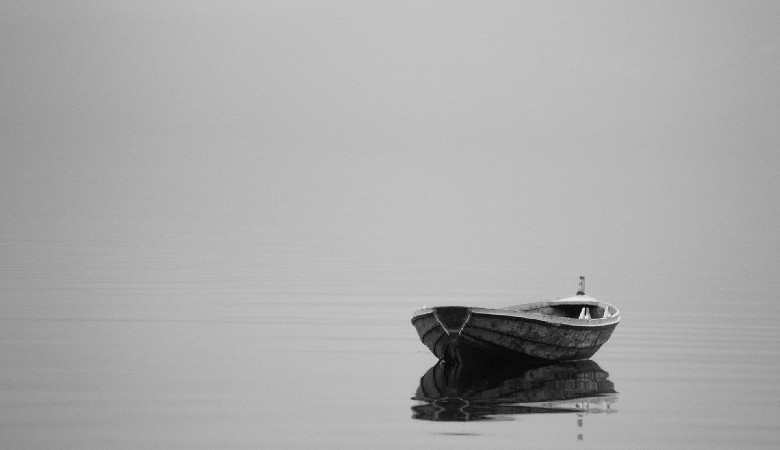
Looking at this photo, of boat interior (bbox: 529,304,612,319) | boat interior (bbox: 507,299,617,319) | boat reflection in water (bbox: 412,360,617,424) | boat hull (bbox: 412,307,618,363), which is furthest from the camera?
boat interior (bbox: 529,304,612,319)

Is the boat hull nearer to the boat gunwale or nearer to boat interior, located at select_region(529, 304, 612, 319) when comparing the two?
the boat gunwale

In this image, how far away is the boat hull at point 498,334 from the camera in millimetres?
28766

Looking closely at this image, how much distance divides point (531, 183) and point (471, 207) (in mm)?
55482

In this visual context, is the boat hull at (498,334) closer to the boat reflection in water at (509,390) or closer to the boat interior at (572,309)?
the boat reflection in water at (509,390)

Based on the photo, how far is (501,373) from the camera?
29.2 metres

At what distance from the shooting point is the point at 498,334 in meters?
29.1

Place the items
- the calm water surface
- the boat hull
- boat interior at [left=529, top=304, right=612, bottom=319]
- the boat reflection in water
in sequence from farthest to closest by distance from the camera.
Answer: boat interior at [left=529, top=304, right=612, bottom=319], the boat hull, the boat reflection in water, the calm water surface

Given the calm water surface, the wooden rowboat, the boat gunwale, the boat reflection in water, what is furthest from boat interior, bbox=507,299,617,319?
the boat reflection in water

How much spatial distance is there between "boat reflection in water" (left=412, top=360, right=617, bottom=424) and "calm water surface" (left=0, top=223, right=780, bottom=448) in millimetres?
98

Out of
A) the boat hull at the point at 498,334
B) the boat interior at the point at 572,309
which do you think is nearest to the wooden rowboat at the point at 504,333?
the boat hull at the point at 498,334

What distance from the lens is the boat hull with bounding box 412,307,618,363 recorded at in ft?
94.4

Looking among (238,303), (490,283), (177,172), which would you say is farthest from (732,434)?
(177,172)

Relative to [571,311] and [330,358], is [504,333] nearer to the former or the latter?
[330,358]

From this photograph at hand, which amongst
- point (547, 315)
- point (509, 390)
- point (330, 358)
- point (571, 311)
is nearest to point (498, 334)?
point (547, 315)
